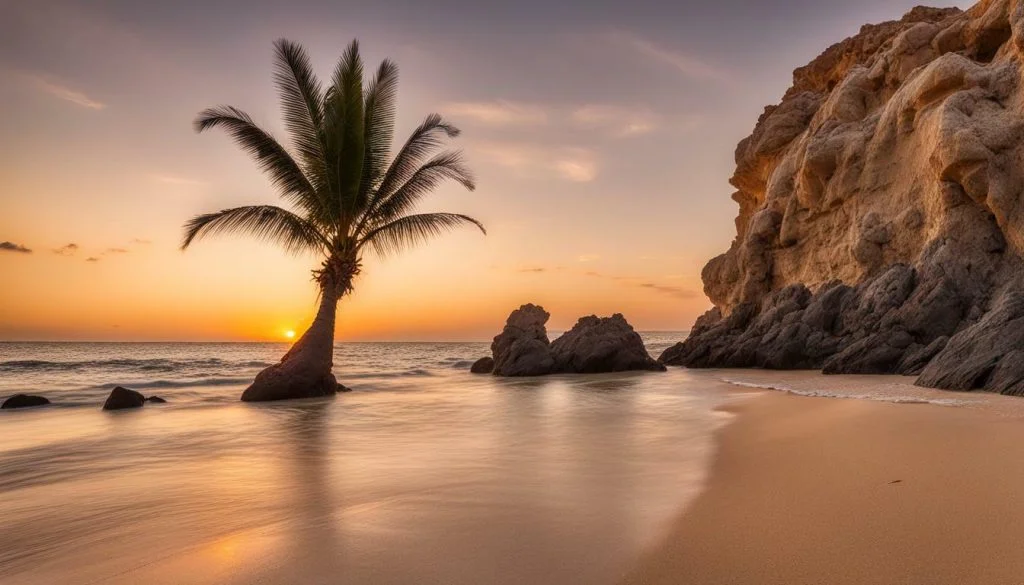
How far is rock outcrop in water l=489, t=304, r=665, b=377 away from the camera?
67.9 feet

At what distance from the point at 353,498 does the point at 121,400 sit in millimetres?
9784

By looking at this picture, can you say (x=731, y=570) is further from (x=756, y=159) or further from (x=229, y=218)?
(x=756, y=159)

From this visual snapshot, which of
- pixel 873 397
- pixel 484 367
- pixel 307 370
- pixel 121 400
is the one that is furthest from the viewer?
A: pixel 484 367

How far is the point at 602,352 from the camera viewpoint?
21000 mm

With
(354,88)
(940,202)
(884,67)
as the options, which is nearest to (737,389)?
(940,202)

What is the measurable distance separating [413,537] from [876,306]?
1685 cm

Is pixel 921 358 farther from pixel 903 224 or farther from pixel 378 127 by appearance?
pixel 378 127

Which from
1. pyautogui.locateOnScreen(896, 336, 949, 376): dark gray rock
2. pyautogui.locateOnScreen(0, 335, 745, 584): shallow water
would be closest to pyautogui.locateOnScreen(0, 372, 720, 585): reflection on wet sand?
pyautogui.locateOnScreen(0, 335, 745, 584): shallow water

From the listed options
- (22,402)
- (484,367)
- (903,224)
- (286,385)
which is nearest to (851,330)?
(903,224)

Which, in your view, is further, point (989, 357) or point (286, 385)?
point (286, 385)

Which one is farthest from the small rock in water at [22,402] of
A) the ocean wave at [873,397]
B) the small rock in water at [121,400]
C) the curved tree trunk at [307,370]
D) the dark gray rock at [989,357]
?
the dark gray rock at [989,357]

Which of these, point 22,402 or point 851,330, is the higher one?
point 851,330

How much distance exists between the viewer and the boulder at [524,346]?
20.5 meters

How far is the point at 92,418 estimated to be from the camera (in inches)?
373
